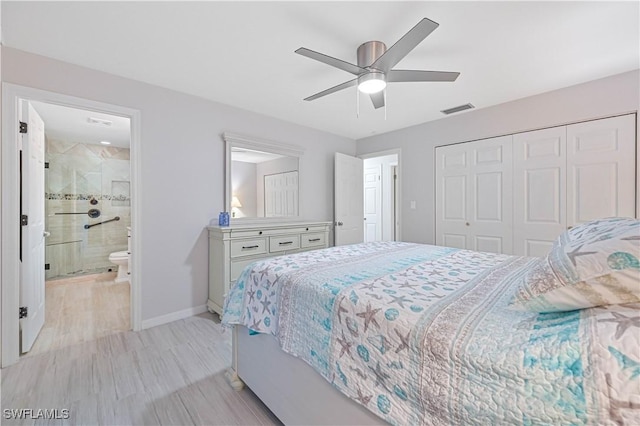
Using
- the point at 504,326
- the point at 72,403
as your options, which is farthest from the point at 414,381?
the point at 72,403

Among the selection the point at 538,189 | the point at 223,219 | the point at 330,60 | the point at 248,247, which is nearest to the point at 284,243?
the point at 248,247

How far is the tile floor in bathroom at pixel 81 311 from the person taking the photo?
2371mm

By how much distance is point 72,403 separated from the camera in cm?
161

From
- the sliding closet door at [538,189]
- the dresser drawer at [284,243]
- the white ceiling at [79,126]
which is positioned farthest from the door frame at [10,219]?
the sliding closet door at [538,189]

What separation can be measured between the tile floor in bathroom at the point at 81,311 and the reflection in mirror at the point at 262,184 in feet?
5.40

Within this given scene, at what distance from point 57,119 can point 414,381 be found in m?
4.71

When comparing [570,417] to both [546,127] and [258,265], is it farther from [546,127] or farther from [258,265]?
[546,127]

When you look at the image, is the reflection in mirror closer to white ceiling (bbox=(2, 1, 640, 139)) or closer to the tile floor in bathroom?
white ceiling (bbox=(2, 1, 640, 139))

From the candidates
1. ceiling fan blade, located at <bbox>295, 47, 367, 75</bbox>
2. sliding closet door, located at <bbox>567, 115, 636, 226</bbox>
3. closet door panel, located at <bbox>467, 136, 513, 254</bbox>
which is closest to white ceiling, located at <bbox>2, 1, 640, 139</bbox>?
ceiling fan blade, located at <bbox>295, 47, 367, 75</bbox>

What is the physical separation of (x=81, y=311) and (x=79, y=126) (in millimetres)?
2443

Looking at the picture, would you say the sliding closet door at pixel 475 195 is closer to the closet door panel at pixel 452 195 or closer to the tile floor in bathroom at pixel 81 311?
the closet door panel at pixel 452 195

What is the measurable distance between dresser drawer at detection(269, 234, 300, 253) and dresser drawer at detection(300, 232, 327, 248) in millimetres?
108

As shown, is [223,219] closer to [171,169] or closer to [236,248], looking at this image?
[236,248]

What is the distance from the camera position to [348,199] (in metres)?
4.41
